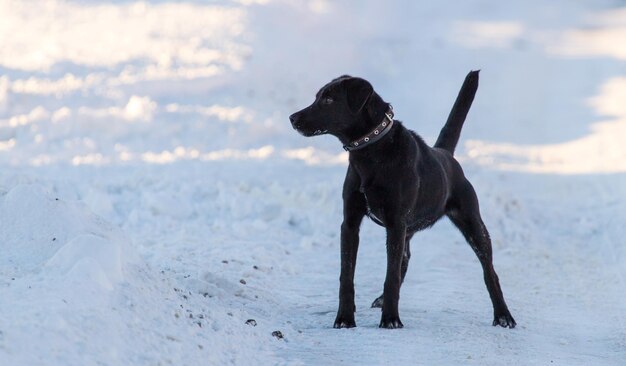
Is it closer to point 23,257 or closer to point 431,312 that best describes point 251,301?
point 431,312

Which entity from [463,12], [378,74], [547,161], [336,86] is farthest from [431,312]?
[463,12]

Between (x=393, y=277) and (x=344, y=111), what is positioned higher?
(x=344, y=111)

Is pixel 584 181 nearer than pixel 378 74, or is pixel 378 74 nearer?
pixel 584 181

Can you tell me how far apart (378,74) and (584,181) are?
238 inches

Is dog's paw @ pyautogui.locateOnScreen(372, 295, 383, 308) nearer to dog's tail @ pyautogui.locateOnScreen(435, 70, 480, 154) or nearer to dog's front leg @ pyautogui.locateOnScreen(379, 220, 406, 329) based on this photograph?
dog's front leg @ pyautogui.locateOnScreen(379, 220, 406, 329)

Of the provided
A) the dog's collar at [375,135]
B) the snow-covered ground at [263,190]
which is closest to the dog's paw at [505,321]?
the snow-covered ground at [263,190]

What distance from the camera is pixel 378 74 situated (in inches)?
702

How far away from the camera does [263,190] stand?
1055 centimetres

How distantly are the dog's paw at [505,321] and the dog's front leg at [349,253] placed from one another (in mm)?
1027

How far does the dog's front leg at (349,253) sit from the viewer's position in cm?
578

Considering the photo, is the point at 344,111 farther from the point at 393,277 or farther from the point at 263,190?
the point at 263,190

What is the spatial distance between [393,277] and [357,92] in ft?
3.75

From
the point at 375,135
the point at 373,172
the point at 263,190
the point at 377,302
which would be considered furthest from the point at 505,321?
the point at 263,190

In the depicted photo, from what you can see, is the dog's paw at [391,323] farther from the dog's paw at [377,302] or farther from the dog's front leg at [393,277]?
the dog's paw at [377,302]
